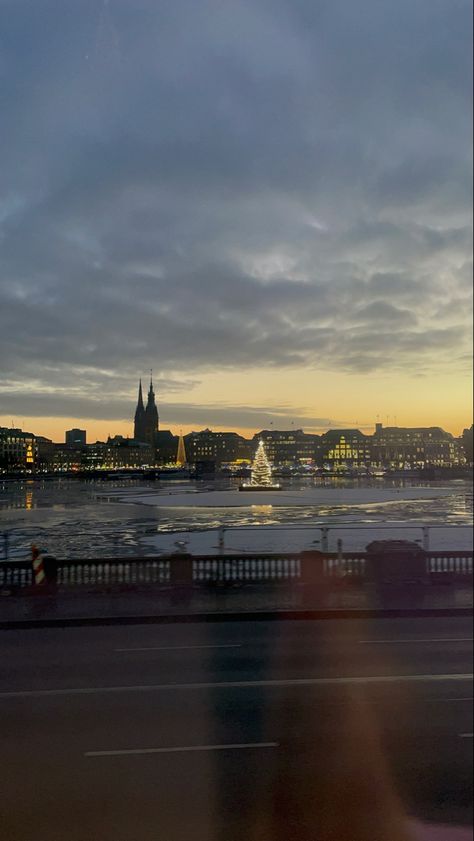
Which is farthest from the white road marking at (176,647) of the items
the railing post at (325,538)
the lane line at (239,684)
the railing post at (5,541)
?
the railing post at (325,538)

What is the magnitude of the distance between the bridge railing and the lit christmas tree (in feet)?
3.49

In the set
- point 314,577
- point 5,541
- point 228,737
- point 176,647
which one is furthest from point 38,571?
point 314,577

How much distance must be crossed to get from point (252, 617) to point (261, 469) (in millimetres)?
1786

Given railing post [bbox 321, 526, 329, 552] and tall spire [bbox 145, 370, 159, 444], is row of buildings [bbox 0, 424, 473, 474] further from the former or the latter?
railing post [bbox 321, 526, 329, 552]

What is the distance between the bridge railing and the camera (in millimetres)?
6551

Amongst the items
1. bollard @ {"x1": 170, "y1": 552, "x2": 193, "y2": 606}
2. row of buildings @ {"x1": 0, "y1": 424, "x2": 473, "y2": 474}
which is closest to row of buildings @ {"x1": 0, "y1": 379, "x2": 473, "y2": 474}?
row of buildings @ {"x1": 0, "y1": 424, "x2": 473, "y2": 474}

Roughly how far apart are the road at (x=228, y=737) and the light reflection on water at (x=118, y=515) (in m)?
1.03

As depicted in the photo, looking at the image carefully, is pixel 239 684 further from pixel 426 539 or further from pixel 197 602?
pixel 197 602

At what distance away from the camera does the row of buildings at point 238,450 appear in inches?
192

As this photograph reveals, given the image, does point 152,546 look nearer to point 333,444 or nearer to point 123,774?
point 333,444

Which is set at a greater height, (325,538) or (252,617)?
(325,538)

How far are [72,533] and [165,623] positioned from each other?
9.32 feet

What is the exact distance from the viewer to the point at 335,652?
5.43m

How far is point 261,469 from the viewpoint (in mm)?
7582
